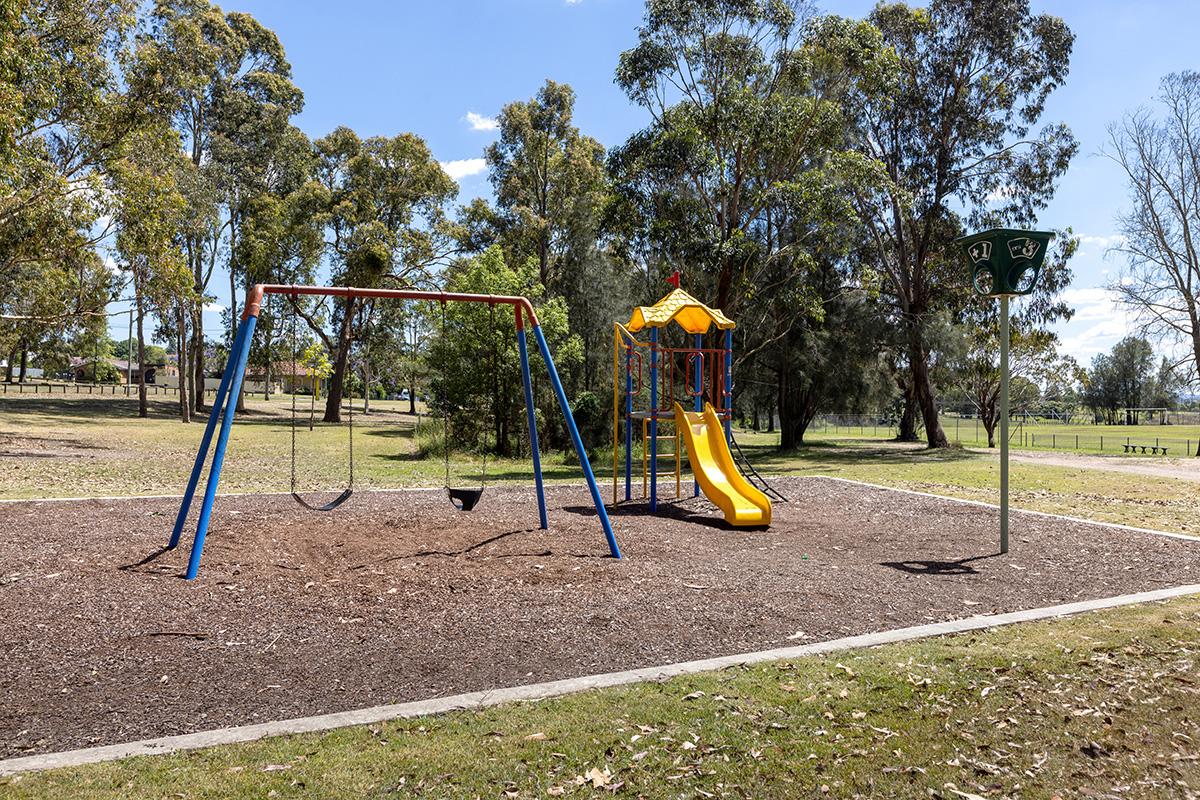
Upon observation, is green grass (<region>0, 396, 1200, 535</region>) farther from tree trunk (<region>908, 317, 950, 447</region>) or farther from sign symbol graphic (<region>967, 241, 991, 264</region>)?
sign symbol graphic (<region>967, 241, 991, 264</region>)

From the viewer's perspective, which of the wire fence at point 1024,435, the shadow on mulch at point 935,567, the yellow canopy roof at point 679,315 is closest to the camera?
the shadow on mulch at point 935,567

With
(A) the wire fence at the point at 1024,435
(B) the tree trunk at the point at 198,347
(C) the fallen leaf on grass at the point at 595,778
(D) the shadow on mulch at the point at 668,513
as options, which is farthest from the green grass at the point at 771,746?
(B) the tree trunk at the point at 198,347

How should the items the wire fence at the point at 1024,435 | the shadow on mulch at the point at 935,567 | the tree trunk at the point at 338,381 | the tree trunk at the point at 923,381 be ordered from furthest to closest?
the tree trunk at the point at 338,381, the wire fence at the point at 1024,435, the tree trunk at the point at 923,381, the shadow on mulch at the point at 935,567

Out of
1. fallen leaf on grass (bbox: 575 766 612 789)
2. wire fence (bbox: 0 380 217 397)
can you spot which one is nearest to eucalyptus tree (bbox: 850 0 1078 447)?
fallen leaf on grass (bbox: 575 766 612 789)

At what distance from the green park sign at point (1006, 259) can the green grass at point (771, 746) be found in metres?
4.34

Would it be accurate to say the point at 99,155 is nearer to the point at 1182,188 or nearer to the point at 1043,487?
the point at 1043,487

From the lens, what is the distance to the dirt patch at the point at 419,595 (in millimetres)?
4316

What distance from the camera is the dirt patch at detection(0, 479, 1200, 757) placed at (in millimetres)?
4316

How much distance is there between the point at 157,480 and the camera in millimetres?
13461

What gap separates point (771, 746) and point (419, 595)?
3225 mm

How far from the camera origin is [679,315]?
11.9 m

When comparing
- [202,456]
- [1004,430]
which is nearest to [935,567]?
[1004,430]

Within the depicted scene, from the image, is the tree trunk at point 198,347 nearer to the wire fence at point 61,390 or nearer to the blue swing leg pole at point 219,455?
the wire fence at point 61,390

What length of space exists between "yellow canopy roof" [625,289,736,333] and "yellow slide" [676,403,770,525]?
47.4 inches
